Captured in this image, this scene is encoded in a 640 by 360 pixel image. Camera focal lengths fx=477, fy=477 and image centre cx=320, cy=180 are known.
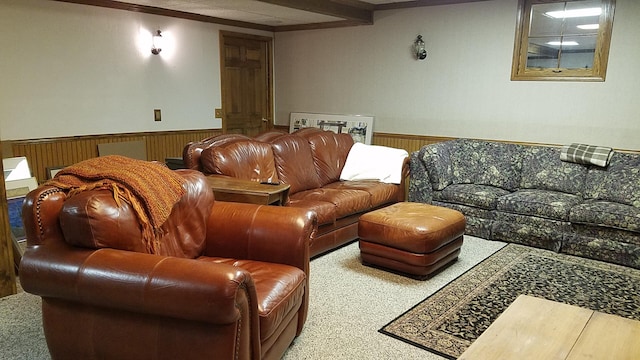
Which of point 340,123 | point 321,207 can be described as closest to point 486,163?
point 321,207

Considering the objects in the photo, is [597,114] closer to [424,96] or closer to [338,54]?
[424,96]

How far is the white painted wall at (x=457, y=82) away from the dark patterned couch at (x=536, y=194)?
366mm

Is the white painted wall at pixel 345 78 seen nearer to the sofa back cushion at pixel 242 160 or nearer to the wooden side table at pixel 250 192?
the sofa back cushion at pixel 242 160

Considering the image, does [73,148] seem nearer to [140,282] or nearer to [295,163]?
→ [295,163]

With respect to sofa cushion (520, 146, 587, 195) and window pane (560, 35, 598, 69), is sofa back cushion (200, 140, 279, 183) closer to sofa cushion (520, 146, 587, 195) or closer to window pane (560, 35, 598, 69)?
sofa cushion (520, 146, 587, 195)

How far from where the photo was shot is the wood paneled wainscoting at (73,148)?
433cm

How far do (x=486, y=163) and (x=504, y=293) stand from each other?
1950mm

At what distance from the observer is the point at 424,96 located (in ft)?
18.4

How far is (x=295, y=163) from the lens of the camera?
425 cm

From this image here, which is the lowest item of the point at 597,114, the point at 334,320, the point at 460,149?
the point at 334,320

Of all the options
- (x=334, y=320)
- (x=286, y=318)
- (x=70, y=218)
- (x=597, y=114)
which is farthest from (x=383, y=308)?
(x=597, y=114)

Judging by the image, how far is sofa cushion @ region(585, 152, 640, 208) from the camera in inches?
156

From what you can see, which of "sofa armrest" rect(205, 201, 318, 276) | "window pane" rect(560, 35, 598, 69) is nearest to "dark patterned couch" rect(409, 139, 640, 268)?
"window pane" rect(560, 35, 598, 69)

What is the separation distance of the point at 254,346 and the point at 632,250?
3.17 meters
